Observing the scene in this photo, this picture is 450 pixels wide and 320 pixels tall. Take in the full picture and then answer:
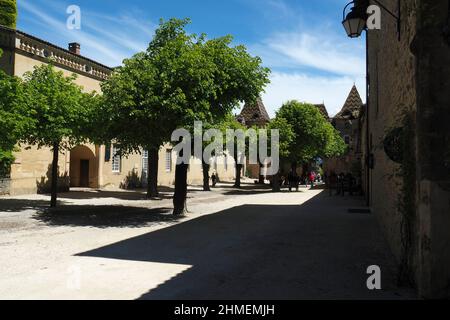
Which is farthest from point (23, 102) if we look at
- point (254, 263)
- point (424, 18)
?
point (424, 18)

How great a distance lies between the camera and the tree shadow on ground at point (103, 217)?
12.1 metres

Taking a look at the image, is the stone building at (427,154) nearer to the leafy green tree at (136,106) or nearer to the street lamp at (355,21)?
the street lamp at (355,21)

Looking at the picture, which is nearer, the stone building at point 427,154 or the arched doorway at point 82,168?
the stone building at point 427,154

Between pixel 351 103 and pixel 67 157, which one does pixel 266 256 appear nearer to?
pixel 67 157

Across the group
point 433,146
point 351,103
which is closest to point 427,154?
point 433,146

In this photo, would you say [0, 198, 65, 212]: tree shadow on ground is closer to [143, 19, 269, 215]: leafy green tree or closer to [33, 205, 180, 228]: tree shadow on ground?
[33, 205, 180, 228]: tree shadow on ground

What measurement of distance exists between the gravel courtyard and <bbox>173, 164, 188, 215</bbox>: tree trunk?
3.89ft

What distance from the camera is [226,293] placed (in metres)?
5.19

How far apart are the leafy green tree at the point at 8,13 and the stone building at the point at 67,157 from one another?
1.47 meters

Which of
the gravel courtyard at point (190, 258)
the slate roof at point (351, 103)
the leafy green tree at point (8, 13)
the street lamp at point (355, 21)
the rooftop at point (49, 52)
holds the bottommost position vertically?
the gravel courtyard at point (190, 258)

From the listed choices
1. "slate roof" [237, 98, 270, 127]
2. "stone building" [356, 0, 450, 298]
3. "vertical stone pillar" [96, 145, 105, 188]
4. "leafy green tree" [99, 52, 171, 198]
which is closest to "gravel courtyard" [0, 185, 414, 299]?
"stone building" [356, 0, 450, 298]

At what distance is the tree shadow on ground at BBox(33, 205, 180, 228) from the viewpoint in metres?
12.1

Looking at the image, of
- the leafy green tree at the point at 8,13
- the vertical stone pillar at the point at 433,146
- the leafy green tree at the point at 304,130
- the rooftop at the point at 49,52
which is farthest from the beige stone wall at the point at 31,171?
the vertical stone pillar at the point at 433,146
